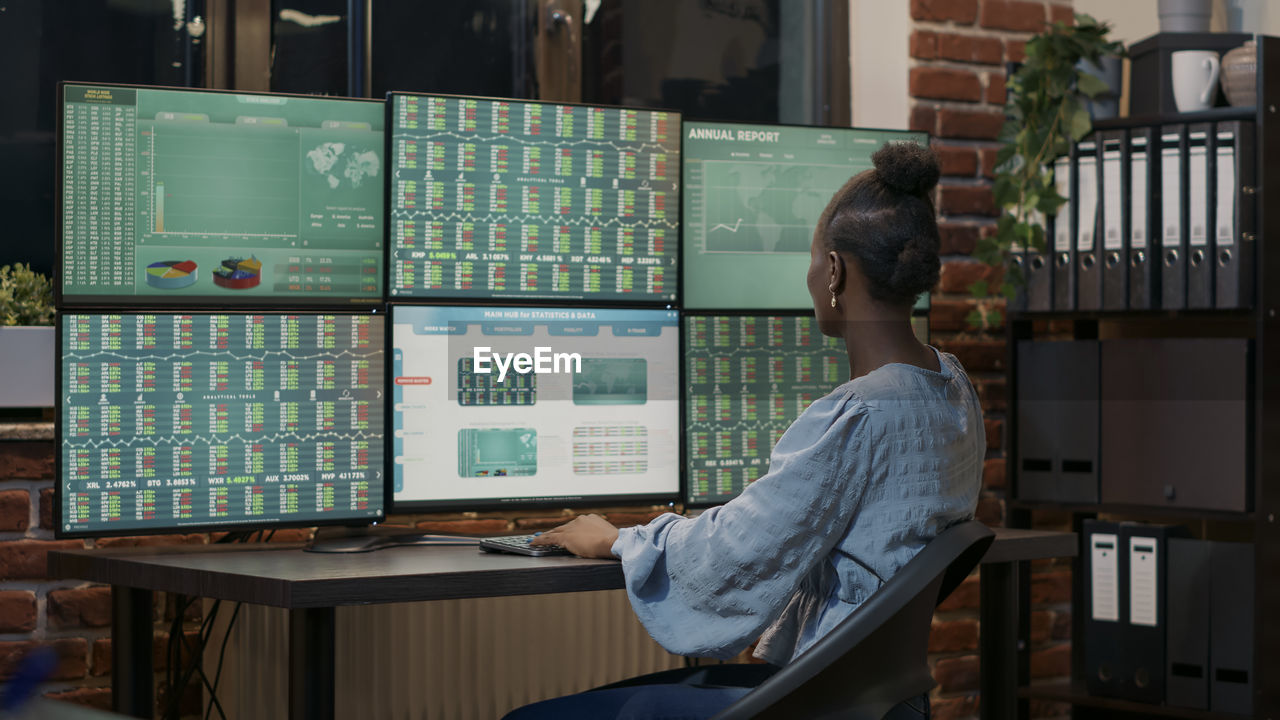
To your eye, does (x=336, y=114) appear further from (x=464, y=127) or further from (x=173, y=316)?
(x=173, y=316)

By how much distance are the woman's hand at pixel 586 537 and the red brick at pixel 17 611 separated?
0.98 metres

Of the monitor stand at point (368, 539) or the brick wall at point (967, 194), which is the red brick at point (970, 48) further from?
the monitor stand at point (368, 539)

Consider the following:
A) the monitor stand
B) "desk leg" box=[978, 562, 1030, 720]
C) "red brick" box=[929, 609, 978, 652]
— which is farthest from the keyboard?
→ "red brick" box=[929, 609, 978, 652]

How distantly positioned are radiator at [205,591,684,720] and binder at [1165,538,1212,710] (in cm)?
106

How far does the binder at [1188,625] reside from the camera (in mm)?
2160

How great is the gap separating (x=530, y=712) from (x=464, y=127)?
3.51ft

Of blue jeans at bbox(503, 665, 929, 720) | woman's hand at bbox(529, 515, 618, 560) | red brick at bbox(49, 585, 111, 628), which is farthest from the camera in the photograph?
red brick at bbox(49, 585, 111, 628)

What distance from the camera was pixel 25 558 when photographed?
75.5 inches

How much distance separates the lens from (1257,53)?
2.14 meters

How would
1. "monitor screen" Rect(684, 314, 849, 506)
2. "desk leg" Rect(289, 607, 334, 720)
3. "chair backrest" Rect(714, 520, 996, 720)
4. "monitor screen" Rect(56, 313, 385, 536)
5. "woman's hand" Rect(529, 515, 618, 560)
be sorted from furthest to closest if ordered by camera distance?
"monitor screen" Rect(684, 314, 849, 506), "monitor screen" Rect(56, 313, 385, 536), "woman's hand" Rect(529, 515, 618, 560), "desk leg" Rect(289, 607, 334, 720), "chair backrest" Rect(714, 520, 996, 720)

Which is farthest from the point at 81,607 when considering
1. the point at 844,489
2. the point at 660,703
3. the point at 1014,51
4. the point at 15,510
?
the point at 1014,51

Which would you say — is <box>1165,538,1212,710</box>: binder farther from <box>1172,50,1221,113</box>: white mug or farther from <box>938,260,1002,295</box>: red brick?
<box>1172,50,1221,113</box>: white mug

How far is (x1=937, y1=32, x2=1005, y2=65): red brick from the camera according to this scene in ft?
8.23

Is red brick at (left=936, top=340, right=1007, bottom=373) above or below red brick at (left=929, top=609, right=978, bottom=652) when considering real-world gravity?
above
